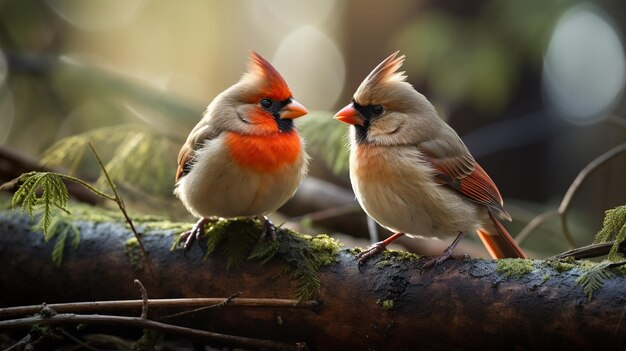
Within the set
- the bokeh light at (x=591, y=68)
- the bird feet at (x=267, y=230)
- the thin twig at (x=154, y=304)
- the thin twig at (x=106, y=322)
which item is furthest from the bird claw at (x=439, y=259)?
the bokeh light at (x=591, y=68)

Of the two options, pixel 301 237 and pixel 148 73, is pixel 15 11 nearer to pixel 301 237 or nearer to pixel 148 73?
pixel 301 237

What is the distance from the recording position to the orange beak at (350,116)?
3.21 metres

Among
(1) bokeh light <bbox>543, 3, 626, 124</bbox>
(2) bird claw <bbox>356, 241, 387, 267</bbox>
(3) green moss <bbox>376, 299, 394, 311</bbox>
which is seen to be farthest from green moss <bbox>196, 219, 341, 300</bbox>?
(1) bokeh light <bbox>543, 3, 626, 124</bbox>

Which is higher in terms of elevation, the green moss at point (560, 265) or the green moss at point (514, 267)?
the green moss at point (560, 265)

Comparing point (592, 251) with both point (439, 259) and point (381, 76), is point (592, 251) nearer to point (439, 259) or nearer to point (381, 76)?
point (439, 259)

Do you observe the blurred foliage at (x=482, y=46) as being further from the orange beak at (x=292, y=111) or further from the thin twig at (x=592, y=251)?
the thin twig at (x=592, y=251)

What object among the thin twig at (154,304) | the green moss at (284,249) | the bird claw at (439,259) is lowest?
the thin twig at (154,304)

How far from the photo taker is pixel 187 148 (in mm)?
3379

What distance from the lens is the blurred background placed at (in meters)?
4.49

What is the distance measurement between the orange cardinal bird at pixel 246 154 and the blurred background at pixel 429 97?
85 cm

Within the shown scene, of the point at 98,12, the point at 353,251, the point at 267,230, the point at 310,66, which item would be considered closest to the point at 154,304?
the point at 267,230

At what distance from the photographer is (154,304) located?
2.57 metres

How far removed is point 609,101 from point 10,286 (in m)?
5.09

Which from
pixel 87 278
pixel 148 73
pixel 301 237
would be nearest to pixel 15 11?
pixel 87 278
